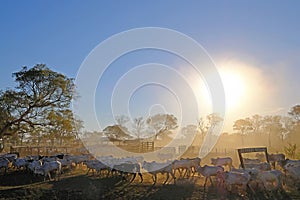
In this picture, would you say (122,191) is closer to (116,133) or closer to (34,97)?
(34,97)

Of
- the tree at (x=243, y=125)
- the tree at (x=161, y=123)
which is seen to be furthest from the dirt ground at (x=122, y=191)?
the tree at (x=243, y=125)

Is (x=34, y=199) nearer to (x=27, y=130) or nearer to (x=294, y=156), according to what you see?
(x=27, y=130)

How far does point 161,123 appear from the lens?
5519 centimetres

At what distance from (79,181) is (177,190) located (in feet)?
19.9

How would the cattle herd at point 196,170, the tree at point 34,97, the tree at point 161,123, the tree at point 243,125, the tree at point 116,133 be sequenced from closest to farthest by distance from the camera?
1. the cattle herd at point 196,170
2. the tree at point 34,97
3. the tree at point 161,123
4. the tree at point 116,133
5. the tree at point 243,125

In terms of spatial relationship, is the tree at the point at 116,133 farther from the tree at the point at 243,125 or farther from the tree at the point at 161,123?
the tree at the point at 243,125

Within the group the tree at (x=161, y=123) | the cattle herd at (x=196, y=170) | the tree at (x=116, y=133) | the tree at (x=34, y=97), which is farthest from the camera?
the tree at (x=116, y=133)

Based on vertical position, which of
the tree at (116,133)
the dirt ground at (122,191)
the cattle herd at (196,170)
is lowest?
the dirt ground at (122,191)

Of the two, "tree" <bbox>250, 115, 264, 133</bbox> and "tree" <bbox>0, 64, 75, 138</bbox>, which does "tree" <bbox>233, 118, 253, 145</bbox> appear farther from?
"tree" <bbox>0, 64, 75, 138</bbox>

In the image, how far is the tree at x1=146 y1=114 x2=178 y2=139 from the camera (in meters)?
54.3

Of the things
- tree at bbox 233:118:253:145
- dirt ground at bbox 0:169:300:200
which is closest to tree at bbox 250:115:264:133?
tree at bbox 233:118:253:145

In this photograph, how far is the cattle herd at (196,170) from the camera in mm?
14102

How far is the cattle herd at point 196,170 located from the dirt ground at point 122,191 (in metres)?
0.49

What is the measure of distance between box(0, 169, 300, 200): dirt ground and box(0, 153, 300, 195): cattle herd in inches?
19.4
